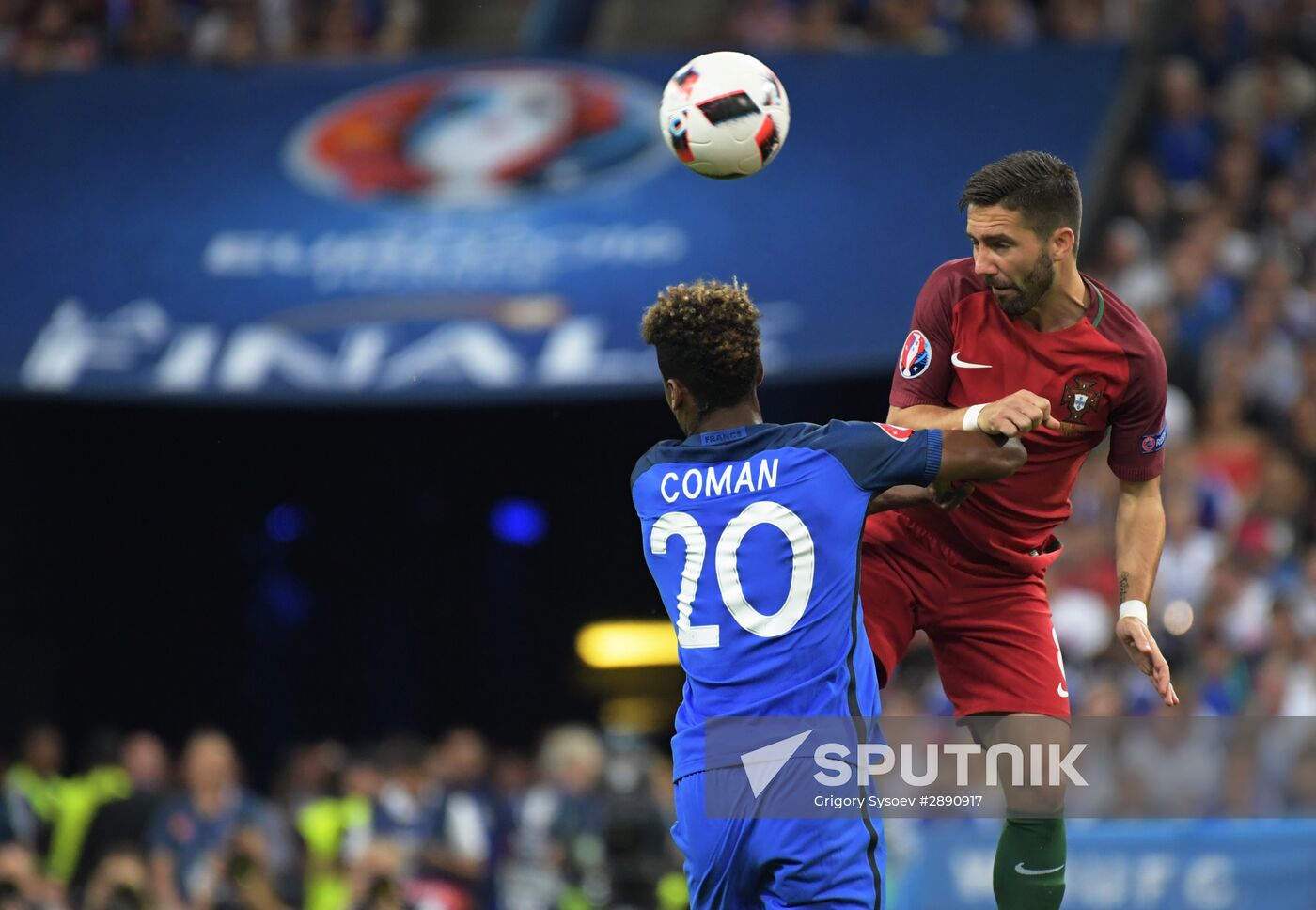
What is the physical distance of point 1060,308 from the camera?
586 cm

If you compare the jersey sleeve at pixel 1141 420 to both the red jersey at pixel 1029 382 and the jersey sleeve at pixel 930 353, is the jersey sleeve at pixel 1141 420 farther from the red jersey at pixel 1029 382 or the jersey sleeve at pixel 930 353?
the jersey sleeve at pixel 930 353

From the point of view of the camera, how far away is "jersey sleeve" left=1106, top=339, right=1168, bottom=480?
5.89 metres

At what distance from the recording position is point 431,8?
1661 centimetres

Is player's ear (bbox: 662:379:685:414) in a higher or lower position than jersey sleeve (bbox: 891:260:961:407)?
higher

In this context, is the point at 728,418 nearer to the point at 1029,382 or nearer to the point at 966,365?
the point at 966,365

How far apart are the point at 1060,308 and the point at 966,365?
0.32 metres

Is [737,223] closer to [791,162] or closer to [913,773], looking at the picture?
[791,162]

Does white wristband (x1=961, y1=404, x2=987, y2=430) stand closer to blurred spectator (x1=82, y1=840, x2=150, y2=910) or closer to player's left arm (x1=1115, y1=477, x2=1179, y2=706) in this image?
player's left arm (x1=1115, y1=477, x2=1179, y2=706)

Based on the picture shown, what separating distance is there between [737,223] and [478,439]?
12.3ft

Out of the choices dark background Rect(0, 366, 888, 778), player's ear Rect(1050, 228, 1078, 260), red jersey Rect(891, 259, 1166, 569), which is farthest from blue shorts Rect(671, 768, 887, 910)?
dark background Rect(0, 366, 888, 778)

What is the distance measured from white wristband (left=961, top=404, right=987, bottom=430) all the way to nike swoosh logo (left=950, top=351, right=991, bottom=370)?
1.63 ft

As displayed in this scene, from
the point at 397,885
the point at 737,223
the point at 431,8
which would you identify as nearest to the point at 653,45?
the point at 431,8

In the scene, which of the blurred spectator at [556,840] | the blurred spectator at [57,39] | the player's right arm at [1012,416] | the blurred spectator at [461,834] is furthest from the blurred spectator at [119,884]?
the player's right arm at [1012,416]

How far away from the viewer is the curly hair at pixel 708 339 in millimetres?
5074
